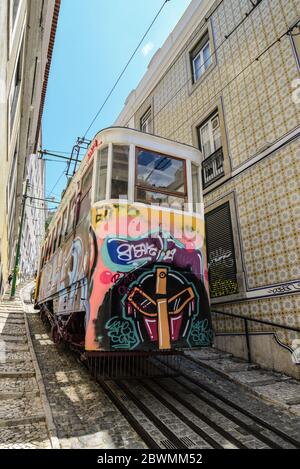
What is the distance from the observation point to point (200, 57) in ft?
32.8

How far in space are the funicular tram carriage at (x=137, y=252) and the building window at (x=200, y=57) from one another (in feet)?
19.3

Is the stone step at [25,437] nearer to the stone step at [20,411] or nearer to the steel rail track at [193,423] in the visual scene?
the stone step at [20,411]

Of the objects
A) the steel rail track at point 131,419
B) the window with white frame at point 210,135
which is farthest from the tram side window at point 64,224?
the window with white frame at point 210,135

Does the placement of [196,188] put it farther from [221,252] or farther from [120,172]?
[221,252]

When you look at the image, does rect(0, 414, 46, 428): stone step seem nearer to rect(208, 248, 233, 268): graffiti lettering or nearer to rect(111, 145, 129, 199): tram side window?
rect(111, 145, 129, 199): tram side window

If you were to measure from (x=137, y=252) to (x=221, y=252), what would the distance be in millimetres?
4224

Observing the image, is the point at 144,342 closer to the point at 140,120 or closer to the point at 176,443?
the point at 176,443

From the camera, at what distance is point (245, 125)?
25.0 feet

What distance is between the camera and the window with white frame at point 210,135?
344 inches

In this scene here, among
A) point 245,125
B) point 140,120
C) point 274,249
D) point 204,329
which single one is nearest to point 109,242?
point 204,329

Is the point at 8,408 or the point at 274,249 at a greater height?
the point at 274,249

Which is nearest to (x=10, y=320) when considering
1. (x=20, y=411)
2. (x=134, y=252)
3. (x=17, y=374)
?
(x=17, y=374)

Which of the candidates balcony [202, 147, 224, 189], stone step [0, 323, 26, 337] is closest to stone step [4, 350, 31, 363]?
stone step [0, 323, 26, 337]
